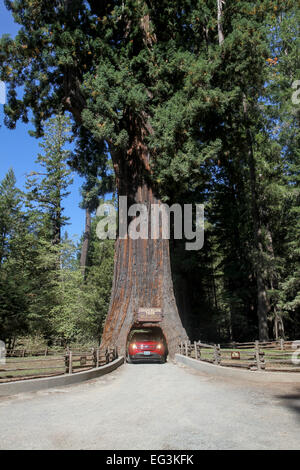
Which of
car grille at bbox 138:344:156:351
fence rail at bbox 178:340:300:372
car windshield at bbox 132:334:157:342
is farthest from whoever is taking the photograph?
car windshield at bbox 132:334:157:342

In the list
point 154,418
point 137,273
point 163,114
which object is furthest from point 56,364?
point 163,114

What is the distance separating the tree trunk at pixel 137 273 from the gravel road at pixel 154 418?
713 cm

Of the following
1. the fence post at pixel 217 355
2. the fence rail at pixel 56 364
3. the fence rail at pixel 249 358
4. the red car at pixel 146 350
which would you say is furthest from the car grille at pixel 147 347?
the fence post at pixel 217 355

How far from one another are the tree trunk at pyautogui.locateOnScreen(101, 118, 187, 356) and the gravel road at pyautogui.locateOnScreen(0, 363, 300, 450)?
713cm

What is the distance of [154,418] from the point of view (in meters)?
5.21

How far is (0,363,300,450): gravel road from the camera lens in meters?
4.00

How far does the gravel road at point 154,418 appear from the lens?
400 cm

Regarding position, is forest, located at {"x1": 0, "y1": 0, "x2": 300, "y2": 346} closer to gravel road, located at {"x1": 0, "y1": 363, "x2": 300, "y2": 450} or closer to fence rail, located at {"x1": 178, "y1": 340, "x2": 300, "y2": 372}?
fence rail, located at {"x1": 178, "y1": 340, "x2": 300, "y2": 372}

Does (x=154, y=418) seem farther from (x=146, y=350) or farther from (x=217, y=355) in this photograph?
(x=146, y=350)

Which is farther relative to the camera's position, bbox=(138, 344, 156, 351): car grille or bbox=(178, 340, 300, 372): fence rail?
bbox=(138, 344, 156, 351): car grille

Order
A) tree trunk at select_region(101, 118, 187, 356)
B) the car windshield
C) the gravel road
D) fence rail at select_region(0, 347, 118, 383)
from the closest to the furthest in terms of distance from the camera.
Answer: the gravel road < fence rail at select_region(0, 347, 118, 383) < the car windshield < tree trunk at select_region(101, 118, 187, 356)

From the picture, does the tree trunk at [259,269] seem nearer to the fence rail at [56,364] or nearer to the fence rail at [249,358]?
the fence rail at [249,358]

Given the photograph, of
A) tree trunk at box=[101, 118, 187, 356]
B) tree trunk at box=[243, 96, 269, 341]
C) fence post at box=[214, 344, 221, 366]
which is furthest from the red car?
tree trunk at box=[243, 96, 269, 341]

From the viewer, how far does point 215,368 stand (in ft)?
36.3
